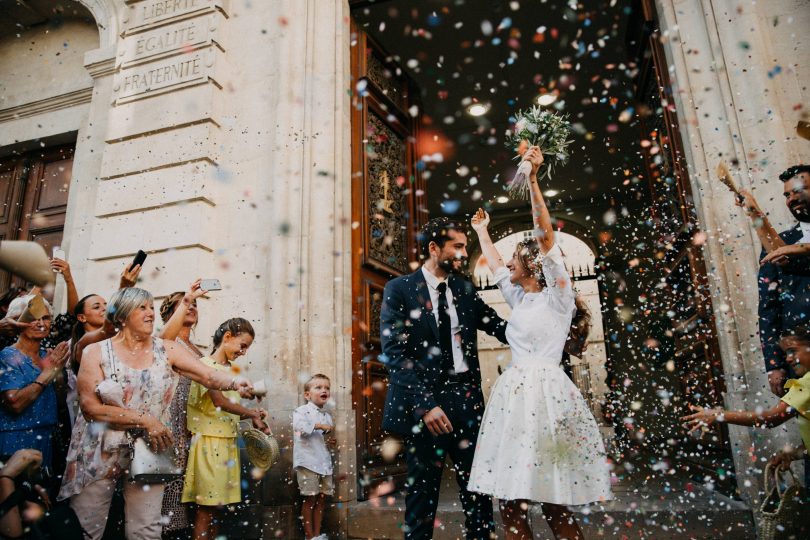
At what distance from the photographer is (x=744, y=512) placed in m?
3.32

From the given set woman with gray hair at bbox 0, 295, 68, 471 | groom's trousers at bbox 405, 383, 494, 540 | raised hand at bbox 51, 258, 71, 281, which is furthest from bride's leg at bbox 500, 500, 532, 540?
raised hand at bbox 51, 258, 71, 281

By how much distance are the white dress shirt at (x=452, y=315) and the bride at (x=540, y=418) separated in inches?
11.4

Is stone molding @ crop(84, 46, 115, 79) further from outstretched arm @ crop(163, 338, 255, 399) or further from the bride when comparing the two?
the bride

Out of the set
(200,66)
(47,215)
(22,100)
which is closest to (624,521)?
(200,66)

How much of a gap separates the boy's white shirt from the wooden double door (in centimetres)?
→ 415

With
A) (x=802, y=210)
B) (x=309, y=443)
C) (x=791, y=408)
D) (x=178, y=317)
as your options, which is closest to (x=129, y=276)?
(x=178, y=317)

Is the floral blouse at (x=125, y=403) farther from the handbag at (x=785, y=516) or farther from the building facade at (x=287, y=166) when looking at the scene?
the handbag at (x=785, y=516)

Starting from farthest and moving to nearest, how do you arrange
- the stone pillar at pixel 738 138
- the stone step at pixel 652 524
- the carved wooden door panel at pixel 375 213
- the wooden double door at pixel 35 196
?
1. the wooden double door at pixel 35 196
2. the carved wooden door panel at pixel 375 213
3. the stone pillar at pixel 738 138
4. the stone step at pixel 652 524

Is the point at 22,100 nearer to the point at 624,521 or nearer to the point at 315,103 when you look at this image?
the point at 315,103

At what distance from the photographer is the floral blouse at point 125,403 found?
269 cm

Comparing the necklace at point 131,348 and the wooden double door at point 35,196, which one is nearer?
the necklace at point 131,348

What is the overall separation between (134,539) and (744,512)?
11.2 feet

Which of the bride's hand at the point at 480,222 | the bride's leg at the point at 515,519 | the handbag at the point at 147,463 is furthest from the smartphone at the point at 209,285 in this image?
the bride's leg at the point at 515,519

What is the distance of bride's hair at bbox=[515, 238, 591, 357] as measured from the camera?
2.97 m
